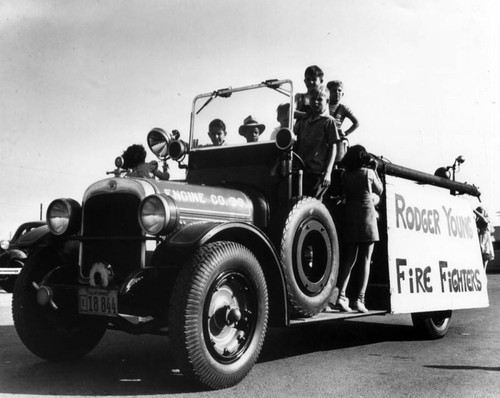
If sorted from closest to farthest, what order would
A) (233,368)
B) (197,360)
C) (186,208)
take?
(197,360)
(233,368)
(186,208)

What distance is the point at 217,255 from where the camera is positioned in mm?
4070

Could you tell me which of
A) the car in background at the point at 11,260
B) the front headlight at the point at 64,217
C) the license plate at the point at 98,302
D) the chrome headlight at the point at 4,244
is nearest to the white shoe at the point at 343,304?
the license plate at the point at 98,302

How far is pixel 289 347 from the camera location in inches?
234

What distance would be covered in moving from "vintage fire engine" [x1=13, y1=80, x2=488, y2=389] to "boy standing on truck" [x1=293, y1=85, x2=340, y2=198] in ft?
0.64

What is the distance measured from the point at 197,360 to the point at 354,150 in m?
2.92

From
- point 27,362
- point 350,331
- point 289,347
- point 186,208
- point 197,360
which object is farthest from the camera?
point 350,331

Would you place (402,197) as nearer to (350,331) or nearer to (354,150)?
(354,150)

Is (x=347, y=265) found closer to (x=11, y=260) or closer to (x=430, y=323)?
(x=430, y=323)

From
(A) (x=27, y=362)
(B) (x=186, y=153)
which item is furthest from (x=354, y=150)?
(A) (x=27, y=362)

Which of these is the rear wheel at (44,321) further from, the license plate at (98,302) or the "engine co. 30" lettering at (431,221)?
the "engine co. 30" lettering at (431,221)

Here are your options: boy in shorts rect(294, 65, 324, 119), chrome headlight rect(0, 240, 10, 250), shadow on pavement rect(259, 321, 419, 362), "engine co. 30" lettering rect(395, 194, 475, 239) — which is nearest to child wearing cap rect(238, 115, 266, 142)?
boy in shorts rect(294, 65, 324, 119)

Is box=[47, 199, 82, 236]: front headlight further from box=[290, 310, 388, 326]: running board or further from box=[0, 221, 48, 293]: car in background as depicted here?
box=[0, 221, 48, 293]: car in background

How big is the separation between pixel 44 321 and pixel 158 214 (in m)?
1.43

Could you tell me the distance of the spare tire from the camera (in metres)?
4.98
